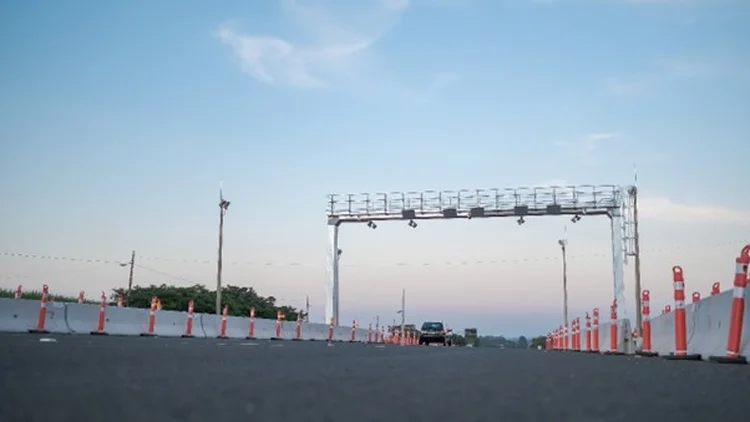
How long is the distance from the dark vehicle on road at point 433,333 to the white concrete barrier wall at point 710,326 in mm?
47060

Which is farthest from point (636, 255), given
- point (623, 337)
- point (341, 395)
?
point (341, 395)

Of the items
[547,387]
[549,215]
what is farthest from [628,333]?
[549,215]

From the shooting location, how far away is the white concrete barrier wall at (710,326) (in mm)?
11938

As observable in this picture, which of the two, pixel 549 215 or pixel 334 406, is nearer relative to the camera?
pixel 334 406

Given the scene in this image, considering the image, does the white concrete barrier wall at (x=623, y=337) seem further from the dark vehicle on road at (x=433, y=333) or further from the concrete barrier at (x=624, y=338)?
the dark vehicle on road at (x=433, y=333)

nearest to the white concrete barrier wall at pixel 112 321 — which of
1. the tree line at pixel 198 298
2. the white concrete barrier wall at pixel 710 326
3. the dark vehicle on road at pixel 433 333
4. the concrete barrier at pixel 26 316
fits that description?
the concrete barrier at pixel 26 316

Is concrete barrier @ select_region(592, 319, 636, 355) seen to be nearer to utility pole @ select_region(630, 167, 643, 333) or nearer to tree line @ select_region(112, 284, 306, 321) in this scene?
utility pole @ select_region(630, 167, 643, 333)

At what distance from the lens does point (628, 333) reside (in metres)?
23.6

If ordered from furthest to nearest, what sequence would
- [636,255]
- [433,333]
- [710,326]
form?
[433,333] < [636,255] < [710,326]

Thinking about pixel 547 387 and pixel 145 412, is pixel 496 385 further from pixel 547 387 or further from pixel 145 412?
pixel 145 412

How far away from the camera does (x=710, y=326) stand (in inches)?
542

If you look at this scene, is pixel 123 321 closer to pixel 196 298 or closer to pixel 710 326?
pixel 710 326

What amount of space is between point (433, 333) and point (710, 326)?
1989 inches

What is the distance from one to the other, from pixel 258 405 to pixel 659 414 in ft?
7.11
